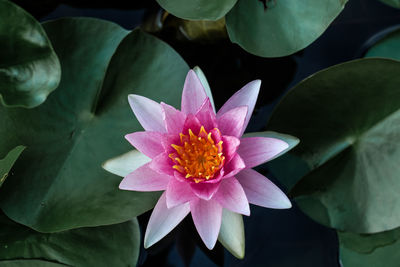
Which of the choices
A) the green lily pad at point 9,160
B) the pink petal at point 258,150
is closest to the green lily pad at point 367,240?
the pink petal at point 258,150

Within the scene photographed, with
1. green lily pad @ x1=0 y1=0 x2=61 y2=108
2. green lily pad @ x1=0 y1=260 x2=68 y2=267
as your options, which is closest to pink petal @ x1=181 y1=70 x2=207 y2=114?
green lily pad @ x1=0 y1=0 x2=61 y2=108

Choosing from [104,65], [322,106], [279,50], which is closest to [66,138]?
[104,65]

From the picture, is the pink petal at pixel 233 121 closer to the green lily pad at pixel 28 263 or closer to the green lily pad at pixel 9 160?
the green lily pad at pixel 9 160

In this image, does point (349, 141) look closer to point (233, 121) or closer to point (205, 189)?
point (233, 121)

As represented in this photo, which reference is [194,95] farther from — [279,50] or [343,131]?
[343,131]

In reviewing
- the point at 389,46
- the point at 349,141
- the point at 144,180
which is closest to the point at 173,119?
the point at 144,180

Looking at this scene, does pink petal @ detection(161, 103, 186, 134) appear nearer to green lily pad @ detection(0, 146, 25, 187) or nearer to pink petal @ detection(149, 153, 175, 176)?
pink petal @ detection(149, 153, 175, 176)
